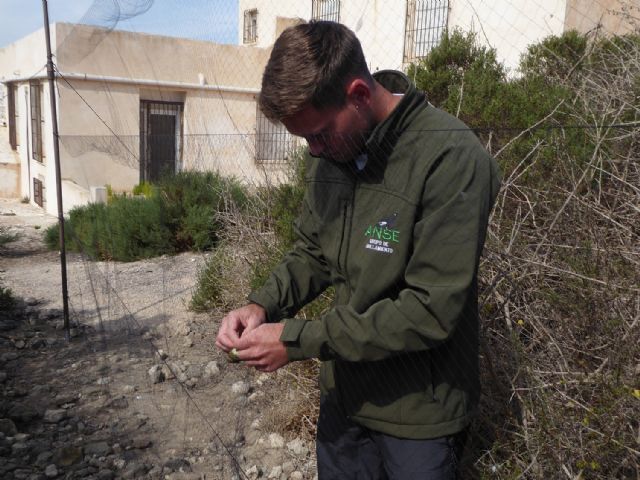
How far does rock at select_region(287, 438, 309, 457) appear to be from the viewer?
294cm

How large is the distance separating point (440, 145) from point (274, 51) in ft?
1.41

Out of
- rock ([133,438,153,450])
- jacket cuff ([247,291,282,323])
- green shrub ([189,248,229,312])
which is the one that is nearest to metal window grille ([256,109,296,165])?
green shrub ([189,248,229,312])

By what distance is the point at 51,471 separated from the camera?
8.97 ft

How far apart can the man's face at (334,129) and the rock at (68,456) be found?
2.22 m

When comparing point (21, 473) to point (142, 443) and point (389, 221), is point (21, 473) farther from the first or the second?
point (389, 221)

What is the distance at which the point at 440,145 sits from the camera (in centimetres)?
131

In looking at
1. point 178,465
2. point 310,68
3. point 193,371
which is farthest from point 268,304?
point 193,371

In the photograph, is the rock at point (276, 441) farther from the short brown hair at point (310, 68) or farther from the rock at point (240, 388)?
the short brown hair at point (310, 68)

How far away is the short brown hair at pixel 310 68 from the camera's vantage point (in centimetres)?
129

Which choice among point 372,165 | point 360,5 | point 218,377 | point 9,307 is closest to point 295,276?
point 372,165

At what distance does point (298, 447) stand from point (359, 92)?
2.13 m

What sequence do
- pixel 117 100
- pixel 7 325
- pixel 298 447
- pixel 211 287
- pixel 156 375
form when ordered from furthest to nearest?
pixel 117 100, pixel 211 287, pixel 7 325, pixel 156 375, pixel 298 447

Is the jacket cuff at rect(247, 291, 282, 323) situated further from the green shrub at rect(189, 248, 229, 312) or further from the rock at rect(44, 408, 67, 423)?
the green shrub at rect(189, 248, 229, 312)

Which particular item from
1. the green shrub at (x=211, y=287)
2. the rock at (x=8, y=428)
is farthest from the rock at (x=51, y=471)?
the green shrub at (x=211, y=287)
